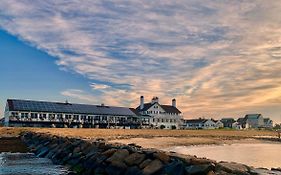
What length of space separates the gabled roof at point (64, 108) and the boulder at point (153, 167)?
216 ft

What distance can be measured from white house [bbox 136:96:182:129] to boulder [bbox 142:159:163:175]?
91.4 meters

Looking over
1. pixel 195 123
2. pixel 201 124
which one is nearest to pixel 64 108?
pixel 201 124

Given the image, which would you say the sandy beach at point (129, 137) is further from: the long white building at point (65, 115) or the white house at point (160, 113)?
the white house at point (160, 113)

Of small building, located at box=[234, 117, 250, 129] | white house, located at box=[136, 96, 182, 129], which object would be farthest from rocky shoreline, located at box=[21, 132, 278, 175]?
small building, located at box=[234, 117, 250, 129]

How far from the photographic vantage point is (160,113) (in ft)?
354

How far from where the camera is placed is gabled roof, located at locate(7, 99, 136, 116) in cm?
7575

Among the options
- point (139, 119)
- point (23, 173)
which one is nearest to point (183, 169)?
point (23, 173)

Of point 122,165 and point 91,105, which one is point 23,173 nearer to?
point 122,165

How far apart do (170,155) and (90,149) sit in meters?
7.24

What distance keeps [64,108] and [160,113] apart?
112 ft

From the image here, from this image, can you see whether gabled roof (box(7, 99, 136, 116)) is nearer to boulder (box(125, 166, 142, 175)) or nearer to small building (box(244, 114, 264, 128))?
boulder (box(125, 166, 142, 175))

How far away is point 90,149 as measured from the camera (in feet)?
62.4

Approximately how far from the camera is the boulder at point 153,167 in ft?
40.0

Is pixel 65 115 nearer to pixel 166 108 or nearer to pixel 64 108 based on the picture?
pixel 64 108
